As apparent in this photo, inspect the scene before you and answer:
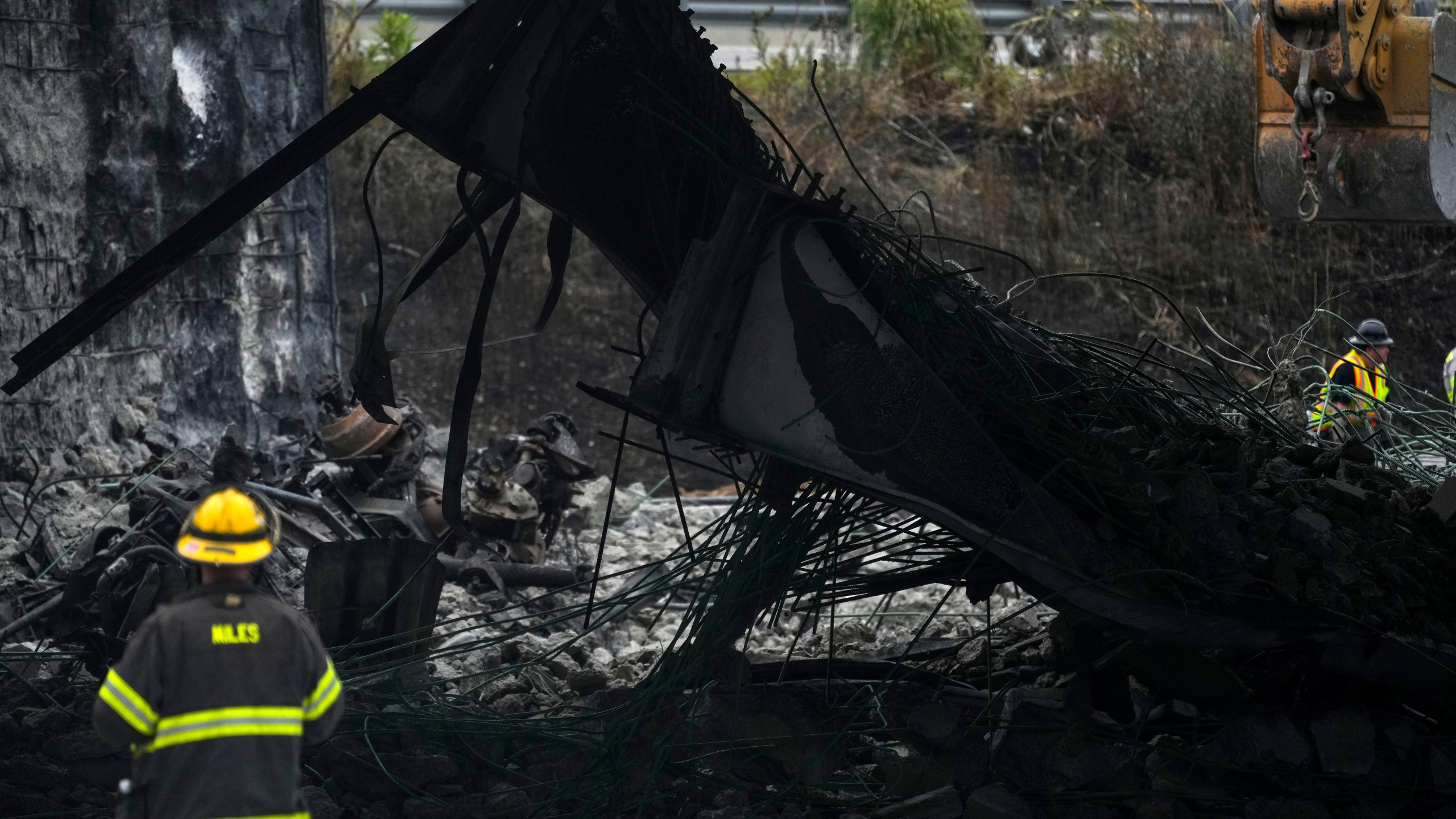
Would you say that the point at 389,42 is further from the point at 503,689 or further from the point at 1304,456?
the point at 1304,456

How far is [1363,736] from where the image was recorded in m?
4.22

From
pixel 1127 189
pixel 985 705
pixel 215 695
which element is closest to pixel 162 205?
pixel 985 705

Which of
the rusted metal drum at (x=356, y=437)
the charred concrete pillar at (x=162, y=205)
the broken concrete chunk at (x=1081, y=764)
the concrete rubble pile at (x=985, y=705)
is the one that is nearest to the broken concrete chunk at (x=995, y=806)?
the concrete rubble pile at (x=985, y=705)

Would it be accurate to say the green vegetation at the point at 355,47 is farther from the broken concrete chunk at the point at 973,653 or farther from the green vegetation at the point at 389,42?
the broken concrete chunk at the point at 973,653

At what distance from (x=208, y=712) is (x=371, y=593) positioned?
249 centimetres

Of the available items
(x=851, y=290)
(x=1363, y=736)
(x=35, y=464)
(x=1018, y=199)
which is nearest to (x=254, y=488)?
(x=35, y=464)

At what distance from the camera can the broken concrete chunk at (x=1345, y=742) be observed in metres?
4.19

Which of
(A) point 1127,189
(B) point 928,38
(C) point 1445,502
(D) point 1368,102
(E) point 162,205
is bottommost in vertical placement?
(A) point 1127,189

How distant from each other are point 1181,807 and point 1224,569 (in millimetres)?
699

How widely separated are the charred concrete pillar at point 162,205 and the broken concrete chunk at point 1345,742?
6706 millimetres

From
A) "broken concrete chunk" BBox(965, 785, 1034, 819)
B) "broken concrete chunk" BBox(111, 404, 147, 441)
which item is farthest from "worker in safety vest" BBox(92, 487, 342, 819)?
"broken concrete chunk" BBox(111, 404, 147, 441)

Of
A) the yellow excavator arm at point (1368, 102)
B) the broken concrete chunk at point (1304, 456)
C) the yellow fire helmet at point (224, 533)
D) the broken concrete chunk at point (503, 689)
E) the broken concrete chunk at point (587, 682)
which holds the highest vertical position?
the yellow excavator arm at point (1368, 102)

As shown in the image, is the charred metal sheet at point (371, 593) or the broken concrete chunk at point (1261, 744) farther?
the charred metal sheet at point (371, 593)

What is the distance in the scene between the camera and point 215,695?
2.80 meters
